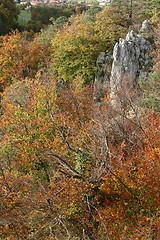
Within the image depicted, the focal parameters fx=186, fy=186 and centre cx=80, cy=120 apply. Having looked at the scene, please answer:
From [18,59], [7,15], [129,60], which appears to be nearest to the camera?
[129,60]

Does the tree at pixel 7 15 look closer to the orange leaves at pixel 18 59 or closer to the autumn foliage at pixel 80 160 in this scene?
the orange leaves at pixel 18 59

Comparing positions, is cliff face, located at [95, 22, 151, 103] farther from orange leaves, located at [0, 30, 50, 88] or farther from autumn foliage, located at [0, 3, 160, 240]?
orange leaves, located at [0, 30, 50, 88]

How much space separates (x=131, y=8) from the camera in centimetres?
2823

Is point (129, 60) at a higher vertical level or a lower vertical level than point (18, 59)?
higher

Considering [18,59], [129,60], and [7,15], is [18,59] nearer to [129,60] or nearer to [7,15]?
[129,60]

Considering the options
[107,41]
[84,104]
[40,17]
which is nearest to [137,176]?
[84,104]

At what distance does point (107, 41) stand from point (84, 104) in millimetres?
11061

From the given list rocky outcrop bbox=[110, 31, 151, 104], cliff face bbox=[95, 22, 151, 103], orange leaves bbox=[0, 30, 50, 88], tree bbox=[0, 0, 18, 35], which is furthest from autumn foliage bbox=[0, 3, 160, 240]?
tree bbox=[0, 0, 18, 35]

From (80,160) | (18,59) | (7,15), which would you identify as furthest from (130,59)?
(7,15)

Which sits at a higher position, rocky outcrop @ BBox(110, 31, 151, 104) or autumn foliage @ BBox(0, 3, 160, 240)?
rocky outcrop @ BBox(110, 31, 151, 104)

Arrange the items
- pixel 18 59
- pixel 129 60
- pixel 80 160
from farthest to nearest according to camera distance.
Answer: pixel 18 59
pixel 129 60
pixel 80 160

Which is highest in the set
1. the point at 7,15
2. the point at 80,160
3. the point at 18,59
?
the point at 7,15

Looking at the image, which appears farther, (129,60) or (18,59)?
(18,59)

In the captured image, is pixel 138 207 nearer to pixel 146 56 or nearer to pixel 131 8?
pixel 146 56
